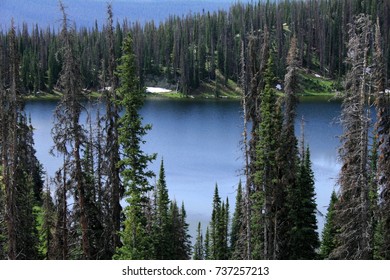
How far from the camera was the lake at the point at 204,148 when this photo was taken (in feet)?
209

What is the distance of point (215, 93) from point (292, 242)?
137860 mm

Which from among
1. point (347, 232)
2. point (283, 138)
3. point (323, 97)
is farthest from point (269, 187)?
point (323, 97)

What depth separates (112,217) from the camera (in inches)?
1193

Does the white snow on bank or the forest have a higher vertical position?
the white snow on bank

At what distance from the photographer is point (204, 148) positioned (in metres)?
88.5

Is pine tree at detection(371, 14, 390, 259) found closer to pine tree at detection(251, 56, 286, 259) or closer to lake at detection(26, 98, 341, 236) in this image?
pine tree at detection(251, 56, 286, 259)

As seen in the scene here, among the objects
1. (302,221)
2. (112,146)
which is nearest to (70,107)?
(112,146)

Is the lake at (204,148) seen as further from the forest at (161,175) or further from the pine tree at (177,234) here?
the pine tree at (177,234)

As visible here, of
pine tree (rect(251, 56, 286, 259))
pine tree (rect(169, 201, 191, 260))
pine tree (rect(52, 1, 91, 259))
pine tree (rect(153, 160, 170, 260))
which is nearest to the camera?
pine tree (rect(52, 1, 91, 259))

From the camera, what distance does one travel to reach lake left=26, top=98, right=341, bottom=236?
63.8 metres

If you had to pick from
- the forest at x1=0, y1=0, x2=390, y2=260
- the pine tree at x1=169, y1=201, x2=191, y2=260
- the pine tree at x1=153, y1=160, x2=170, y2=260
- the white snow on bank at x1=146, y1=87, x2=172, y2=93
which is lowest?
the pine tree at x1=169, y1=201, x2=191, y2=260

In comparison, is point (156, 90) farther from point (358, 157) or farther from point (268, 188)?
point (358, 157)

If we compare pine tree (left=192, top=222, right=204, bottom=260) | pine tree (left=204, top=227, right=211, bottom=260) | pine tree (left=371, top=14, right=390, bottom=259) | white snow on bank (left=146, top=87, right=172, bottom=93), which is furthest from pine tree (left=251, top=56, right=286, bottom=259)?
white snow on bank (left=146, top=87, right=172, bottom=93)
